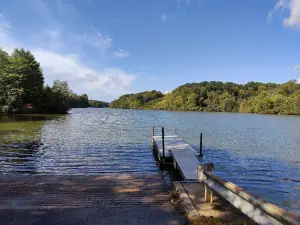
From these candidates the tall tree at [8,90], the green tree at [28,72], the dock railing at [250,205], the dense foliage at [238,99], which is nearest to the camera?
the dock railing at [250,205]

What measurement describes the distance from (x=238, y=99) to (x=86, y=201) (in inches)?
4475

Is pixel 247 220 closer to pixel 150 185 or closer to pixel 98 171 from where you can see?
pixel 150 185

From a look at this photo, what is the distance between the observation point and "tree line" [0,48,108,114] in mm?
49250

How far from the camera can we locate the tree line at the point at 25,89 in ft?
162

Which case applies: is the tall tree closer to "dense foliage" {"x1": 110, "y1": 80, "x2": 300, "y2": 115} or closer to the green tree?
the green tree

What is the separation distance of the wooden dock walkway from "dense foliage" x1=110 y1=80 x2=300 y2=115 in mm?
87368

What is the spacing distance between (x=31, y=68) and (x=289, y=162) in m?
60.3

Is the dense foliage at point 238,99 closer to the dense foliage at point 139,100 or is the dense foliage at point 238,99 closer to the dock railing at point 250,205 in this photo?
the dense foliage at point 139,100

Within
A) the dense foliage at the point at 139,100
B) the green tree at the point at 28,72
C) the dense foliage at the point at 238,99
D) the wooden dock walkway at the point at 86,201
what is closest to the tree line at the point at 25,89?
the green tree at the point at 28,72

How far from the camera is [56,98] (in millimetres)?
62156

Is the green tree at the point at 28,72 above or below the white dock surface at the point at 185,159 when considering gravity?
above

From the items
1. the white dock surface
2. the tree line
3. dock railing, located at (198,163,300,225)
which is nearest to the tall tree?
the tree line

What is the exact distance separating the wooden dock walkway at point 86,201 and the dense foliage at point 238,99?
287ft

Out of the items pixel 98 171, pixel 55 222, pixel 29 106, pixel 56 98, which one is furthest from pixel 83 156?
pixel 56 98
